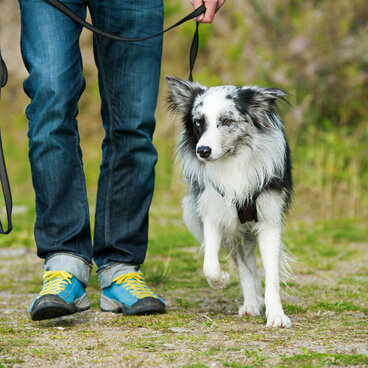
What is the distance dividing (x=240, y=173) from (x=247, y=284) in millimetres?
617

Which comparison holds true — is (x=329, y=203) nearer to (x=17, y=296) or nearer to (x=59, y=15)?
(x=17, y=296)

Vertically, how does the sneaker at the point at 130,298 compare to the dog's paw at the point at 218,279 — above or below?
below

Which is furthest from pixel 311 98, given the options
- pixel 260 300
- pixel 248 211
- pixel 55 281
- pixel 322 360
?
pixel 322 360

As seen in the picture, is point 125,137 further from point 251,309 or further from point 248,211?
point 251,309

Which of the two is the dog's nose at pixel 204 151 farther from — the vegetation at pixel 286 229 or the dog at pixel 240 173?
the vegetation at pixel 286 229

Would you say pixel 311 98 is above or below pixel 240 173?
Result: above

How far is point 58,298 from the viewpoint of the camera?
8.62 ft

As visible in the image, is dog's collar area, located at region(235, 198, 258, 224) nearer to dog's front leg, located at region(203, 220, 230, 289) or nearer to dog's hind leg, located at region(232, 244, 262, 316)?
dog's front leg, located at region(203, 220, 230, 289)

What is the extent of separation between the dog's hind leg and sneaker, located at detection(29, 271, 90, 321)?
2.78 feet

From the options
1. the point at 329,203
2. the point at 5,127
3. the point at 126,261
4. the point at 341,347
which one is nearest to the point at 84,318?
the point at 126,261

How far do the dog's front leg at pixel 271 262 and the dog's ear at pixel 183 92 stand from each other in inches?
32.1

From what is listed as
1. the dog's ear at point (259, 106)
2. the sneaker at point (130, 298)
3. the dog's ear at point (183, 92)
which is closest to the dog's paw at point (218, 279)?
the sneaker at point (130, 298)

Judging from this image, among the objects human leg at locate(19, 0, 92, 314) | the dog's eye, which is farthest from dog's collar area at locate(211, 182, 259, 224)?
human leg at locate(19, 0, 92, 314)

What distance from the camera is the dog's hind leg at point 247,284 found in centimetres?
312
